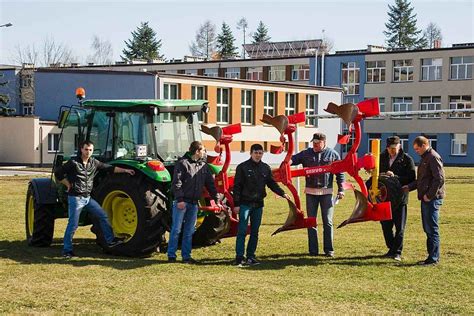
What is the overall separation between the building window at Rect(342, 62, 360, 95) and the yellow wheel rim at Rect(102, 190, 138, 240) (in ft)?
182

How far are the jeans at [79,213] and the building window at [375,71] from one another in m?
55.5

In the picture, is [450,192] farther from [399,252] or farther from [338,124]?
[338,124]

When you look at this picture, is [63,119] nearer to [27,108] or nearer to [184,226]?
[184,226]

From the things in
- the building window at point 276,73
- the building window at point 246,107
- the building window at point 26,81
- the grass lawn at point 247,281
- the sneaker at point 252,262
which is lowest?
the grass lawn at point 247,281

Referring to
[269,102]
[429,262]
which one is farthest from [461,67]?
[429,262]

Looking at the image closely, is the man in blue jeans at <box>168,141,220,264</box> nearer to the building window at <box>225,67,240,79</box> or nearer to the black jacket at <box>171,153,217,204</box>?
the black jacket at <box>171,153,217,204</box>

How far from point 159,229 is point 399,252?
348 cm

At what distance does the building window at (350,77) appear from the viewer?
2596 inches

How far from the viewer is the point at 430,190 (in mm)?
11023

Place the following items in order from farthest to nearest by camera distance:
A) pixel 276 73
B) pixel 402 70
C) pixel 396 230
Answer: pixel 276 73 → pixel 402 70 → pixel 396 230

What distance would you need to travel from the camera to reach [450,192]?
2766 cm

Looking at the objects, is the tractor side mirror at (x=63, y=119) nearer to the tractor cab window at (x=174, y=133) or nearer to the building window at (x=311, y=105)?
the tractor cab window at (x=174, y=133)

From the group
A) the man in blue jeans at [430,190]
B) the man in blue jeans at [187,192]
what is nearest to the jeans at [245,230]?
the man in blue jeans at [187,192]

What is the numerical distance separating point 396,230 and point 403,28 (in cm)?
8856
